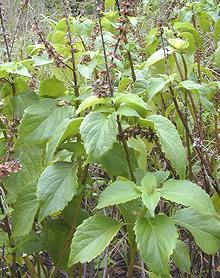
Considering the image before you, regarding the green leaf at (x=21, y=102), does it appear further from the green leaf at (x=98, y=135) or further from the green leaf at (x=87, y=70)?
the green leaf at (x=98, y=135)

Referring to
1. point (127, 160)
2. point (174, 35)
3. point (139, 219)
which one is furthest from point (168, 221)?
point (174, 35)

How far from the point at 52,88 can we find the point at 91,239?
17.2 inches

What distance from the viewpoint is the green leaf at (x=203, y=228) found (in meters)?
1.07

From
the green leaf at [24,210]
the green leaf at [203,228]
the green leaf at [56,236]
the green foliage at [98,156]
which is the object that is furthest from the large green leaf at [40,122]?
the green leaf at [203,228]

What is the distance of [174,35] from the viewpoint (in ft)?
4.72

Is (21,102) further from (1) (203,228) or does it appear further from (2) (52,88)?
(1) (203,228)

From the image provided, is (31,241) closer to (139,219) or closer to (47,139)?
(47,139)

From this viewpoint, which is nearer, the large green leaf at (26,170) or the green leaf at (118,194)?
the green leaf at (118,194)

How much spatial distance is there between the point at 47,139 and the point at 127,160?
20cm

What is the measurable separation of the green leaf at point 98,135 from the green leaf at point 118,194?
9cm

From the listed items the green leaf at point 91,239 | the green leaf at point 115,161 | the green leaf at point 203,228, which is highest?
the green leaf at point 115,161

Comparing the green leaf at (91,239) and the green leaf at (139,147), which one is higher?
the green leaf at (139,147)

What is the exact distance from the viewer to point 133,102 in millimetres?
1019

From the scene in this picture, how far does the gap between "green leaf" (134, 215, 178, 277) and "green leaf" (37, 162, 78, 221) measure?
0.18 m
